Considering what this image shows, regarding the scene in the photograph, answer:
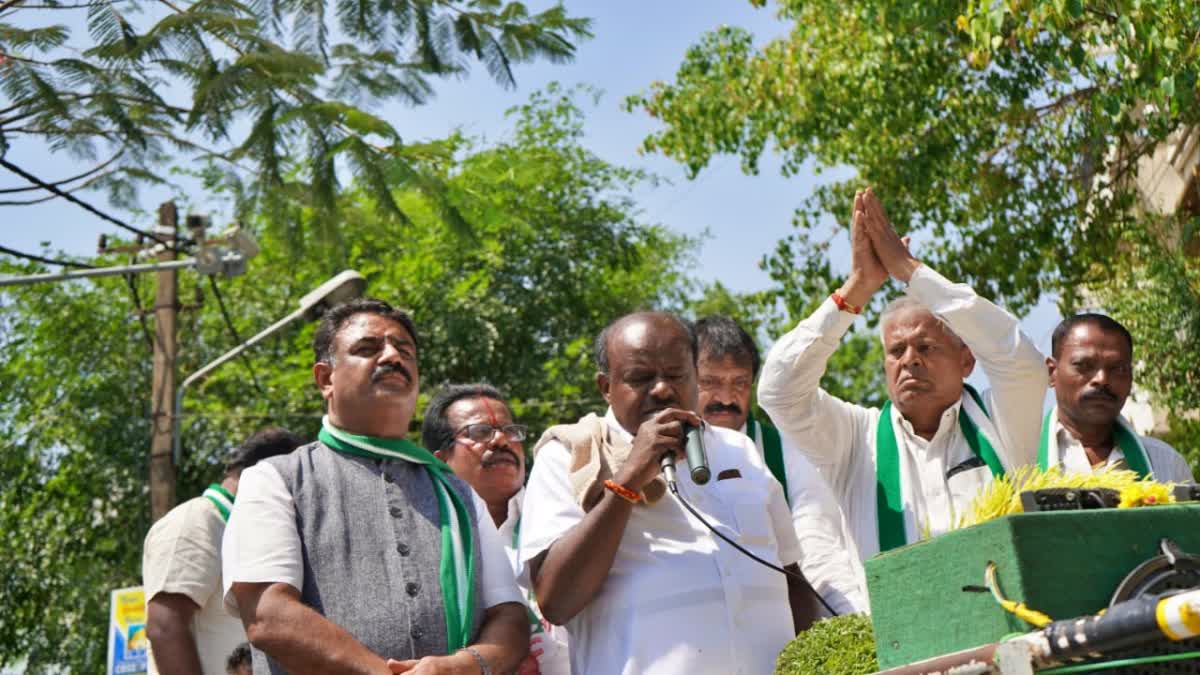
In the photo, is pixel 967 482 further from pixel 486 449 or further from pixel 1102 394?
pixel 486 449

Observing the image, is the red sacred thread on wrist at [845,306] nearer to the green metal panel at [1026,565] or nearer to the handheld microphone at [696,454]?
the handheld microphone at [696,454]

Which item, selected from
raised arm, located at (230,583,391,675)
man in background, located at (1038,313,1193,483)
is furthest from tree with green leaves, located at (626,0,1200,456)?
raised arm, located at (230,583,391,675)

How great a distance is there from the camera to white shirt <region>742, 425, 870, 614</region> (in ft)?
15.1

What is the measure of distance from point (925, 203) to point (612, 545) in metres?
9.44

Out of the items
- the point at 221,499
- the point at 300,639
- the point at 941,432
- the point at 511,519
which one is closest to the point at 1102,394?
the point at 941,432

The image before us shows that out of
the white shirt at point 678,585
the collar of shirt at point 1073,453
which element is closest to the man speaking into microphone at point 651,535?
the white shirt at point 678,585

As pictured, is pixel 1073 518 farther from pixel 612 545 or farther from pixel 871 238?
pixel 871 238

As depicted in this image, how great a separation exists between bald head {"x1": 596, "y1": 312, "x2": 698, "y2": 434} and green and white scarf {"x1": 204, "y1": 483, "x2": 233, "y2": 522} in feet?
6.49

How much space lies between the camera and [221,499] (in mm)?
5586

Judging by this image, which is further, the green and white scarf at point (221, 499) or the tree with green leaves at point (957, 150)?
the tree with green leaves at point (957, 150)

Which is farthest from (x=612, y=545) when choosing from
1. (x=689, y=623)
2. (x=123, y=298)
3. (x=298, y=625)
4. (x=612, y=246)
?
(x=123, y=298)

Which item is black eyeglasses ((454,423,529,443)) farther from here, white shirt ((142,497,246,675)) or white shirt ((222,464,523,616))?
white shirt ((222,464,523,616))

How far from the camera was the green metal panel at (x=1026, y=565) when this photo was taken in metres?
2.35

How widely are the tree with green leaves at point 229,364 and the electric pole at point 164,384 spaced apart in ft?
4.99
